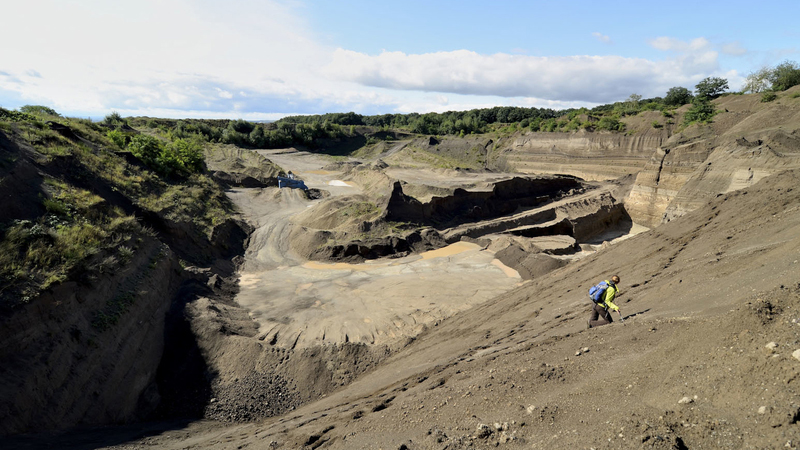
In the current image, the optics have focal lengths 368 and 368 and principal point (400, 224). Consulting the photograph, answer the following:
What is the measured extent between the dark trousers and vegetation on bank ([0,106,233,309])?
A: 1222 cm

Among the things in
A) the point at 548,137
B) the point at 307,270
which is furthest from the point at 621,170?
the point at 307,270

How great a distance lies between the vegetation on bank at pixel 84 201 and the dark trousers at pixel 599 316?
1222 centimetres

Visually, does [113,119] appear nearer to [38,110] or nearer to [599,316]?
[38,110]

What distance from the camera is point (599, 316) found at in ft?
25.9

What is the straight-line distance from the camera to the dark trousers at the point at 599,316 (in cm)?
765

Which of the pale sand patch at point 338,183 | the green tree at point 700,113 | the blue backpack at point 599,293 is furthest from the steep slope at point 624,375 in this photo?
the pale sand patch at point 338,183

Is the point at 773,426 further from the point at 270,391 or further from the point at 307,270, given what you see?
the point at 307,270

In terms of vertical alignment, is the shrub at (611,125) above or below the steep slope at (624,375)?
above

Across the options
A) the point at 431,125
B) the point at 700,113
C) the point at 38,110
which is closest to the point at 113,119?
the point at 38,110

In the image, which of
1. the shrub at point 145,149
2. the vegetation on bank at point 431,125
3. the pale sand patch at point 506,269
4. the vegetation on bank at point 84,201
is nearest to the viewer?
the vegetation on bank at point 84,201

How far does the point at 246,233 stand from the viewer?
24.8 meters

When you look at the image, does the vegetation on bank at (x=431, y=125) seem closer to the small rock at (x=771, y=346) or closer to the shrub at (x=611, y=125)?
the shrub at (x=611, y=125)

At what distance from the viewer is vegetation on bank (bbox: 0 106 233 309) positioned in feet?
30.3

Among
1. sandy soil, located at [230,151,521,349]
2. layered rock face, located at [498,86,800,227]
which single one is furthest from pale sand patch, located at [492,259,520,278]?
layered rock face, located at [498,86,800,227]
